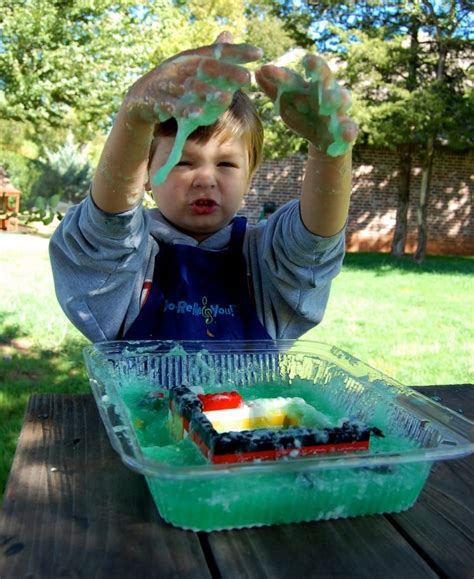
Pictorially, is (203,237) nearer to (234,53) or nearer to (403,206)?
(234,53)

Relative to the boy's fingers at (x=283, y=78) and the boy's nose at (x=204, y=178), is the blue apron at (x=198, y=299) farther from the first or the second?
the boy's fingers at (x=283, y=78)

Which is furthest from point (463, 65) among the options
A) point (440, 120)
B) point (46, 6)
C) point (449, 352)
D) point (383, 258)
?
point (449, 352)

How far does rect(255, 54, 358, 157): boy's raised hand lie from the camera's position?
890 millimetres

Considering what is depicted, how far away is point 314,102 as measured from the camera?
97 centimetres

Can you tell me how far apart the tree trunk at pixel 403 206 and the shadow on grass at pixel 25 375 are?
28.4 ft

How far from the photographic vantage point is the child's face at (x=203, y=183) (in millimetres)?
1450

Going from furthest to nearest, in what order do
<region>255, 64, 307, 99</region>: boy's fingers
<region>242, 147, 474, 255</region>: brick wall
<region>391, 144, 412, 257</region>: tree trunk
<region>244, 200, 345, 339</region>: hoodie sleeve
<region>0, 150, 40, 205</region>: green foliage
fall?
<region>0, 150, 40, 205</region>: green foliage < <region>242, 147, 474, 255</region>: brick wall < <region>391, 144, 412, 257</region>: tree trunk < <region>244, 200, 345, 339</region>: hoodie sleeve < <region>255, 64, 307, 99</region>: boy's fingers

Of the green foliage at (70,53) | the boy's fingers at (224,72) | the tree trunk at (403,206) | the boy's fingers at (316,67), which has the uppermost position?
the green foliage at (70,53)

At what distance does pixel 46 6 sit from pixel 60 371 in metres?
7.87

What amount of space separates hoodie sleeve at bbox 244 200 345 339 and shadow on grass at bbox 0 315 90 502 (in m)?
1.36

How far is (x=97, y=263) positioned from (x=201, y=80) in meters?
0.60

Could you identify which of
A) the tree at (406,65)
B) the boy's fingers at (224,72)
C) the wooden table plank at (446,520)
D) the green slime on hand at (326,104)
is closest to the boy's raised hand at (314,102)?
the green slime on hand at (326,104)

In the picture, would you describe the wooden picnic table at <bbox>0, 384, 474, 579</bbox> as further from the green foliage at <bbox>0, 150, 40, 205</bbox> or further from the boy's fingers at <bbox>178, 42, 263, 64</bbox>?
the green foliage at <bbox>0, 150, 40, 205</bbox>

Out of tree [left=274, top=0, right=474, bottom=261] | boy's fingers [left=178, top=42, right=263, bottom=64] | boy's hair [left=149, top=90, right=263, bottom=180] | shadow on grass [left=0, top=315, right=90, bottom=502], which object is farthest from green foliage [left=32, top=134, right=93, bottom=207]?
boy's fingers [left=178, top=42, right=263, bottom=64]
